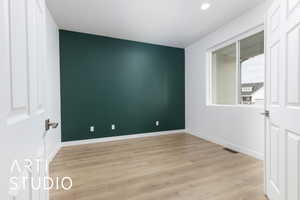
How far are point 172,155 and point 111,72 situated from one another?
254 cm

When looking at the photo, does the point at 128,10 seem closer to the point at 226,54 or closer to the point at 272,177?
the point at 226,54

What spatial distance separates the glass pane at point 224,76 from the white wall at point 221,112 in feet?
0.79

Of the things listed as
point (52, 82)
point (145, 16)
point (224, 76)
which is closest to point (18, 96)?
point (52, 82)

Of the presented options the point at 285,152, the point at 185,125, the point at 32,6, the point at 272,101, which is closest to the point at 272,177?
the point at 285,152

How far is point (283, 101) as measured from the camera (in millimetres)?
1295

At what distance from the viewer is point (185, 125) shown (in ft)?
16.3

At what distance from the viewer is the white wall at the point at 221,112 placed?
2760mm

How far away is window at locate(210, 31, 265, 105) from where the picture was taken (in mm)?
2916

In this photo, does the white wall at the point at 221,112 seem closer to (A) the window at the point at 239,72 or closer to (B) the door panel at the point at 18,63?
(A) the window at the point at 239,72

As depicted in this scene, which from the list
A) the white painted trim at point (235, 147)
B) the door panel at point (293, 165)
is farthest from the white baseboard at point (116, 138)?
the door panel at point (293, 165)

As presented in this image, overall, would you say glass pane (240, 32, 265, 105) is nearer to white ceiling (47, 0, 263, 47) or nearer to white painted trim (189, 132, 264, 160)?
white ceiling (47, 0, 263, 47)

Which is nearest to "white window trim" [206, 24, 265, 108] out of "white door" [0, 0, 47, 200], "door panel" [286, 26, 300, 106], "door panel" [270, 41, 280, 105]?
"door panel" [270, 41, 280, 105]

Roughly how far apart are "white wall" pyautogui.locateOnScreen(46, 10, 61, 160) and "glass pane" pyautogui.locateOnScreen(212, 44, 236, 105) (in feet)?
12.1

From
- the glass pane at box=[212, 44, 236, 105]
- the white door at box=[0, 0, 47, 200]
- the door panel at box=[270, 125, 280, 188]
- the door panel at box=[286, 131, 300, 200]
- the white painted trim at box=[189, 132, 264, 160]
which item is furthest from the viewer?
the glass pane at box=[212, 44, 236, 105]
